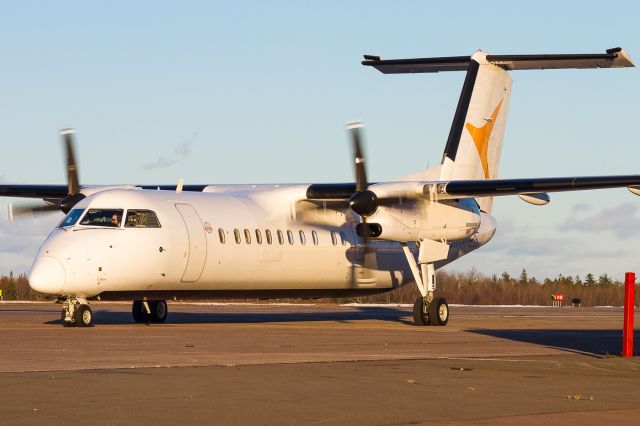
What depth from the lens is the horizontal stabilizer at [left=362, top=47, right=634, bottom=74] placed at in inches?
1091

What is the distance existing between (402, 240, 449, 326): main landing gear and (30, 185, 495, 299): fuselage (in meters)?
0.34

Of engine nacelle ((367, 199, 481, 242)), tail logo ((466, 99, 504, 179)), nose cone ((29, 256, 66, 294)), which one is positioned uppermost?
tail logo ((466, 99, 504, 179))

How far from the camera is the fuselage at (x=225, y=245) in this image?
21.0m

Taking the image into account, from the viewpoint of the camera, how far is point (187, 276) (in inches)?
897

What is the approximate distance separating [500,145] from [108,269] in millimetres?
14084

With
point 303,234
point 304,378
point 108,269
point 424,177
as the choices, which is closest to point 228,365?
point 304,378

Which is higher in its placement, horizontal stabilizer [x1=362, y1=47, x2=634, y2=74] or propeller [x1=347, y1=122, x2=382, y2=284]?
horizontal stabilizer [x1=362, y1=47, x2=634, y2=74]

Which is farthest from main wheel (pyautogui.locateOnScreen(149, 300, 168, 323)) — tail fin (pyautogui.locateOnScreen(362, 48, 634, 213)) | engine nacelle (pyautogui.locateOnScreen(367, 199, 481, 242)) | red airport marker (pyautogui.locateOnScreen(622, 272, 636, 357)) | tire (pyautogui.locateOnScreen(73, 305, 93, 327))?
red airport marker (pyautogui.locateOnScreen(622, 272, 636, 357))

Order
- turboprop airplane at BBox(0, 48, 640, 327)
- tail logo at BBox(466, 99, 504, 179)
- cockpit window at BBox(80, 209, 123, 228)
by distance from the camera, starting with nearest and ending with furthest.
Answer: turboprop airplane at BBox(0, 48, 640, 327) < cockpit window at BBox(80, 209, 123, 228) < tail logo at BBox(466, 99, 504, 179)

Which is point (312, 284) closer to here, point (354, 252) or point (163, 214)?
point (354, 252)

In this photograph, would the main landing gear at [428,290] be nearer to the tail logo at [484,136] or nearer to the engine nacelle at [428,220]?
the engine nacelle at [428,220]

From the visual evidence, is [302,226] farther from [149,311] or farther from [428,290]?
[149,311]

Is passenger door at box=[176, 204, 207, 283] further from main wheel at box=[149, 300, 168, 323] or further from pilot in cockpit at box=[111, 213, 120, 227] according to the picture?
main wheel at box=[149, 300, 168, 323]

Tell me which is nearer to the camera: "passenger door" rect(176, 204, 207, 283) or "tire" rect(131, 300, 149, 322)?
"passenger door" rect(176, 204, 207, 283)
